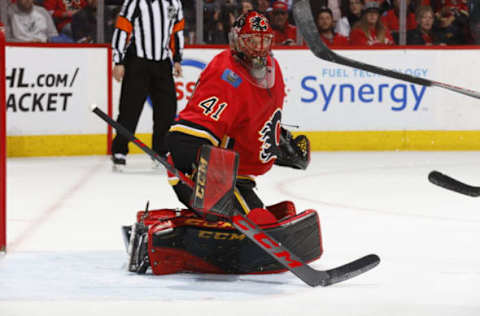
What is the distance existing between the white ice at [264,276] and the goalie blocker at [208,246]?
0.14ft

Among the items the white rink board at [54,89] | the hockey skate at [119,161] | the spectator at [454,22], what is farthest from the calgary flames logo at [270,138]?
the spectator at [454,22]

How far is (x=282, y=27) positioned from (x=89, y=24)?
4.51ft

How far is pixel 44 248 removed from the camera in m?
3.40

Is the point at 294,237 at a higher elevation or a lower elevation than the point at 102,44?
lower

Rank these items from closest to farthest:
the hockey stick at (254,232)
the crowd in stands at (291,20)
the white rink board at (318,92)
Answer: the hockey stick at (254,232) → the white rink board at (318,92) → the crowd in stands at (291,20)

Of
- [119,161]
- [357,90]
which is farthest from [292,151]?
[357,90]

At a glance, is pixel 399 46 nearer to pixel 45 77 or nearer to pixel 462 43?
pixel 462 43

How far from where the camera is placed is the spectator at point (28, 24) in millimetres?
6496

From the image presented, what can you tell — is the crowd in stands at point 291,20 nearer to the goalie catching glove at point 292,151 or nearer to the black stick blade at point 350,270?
the goalie catching glove at point 292,151

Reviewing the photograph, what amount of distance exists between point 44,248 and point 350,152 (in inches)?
154

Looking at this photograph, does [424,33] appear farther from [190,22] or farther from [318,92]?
[190,22]

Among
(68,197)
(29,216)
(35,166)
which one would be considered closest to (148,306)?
(29,216)

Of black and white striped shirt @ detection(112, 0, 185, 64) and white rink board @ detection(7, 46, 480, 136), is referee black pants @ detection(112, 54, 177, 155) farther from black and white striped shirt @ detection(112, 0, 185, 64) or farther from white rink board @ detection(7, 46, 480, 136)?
white rink board @ detection(7, 46, 480, 136)

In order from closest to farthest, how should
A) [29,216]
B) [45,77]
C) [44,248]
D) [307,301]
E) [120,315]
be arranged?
[120,315]
[307,301]
[44,248]
[29,216]
[45,77]
